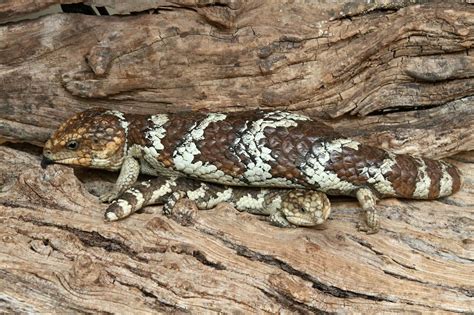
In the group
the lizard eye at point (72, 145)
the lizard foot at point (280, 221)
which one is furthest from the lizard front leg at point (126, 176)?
the lizard foot at point (280, 221)

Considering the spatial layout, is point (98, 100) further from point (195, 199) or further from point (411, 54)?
point (411, 54)

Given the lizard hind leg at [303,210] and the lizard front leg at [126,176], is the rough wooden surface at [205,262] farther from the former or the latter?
the lizard front leg at [126,176]

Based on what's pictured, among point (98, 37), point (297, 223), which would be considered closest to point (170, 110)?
point (98, 37)

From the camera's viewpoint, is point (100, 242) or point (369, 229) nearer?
point (100, 242)

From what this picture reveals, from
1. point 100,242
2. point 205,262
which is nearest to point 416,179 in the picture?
point 205,262

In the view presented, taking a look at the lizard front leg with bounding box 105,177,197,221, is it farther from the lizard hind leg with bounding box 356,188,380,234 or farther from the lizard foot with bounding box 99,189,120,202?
the lizard hind leg with bounding box 356,188,380,234

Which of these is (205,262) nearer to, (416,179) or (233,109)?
(233,109)
